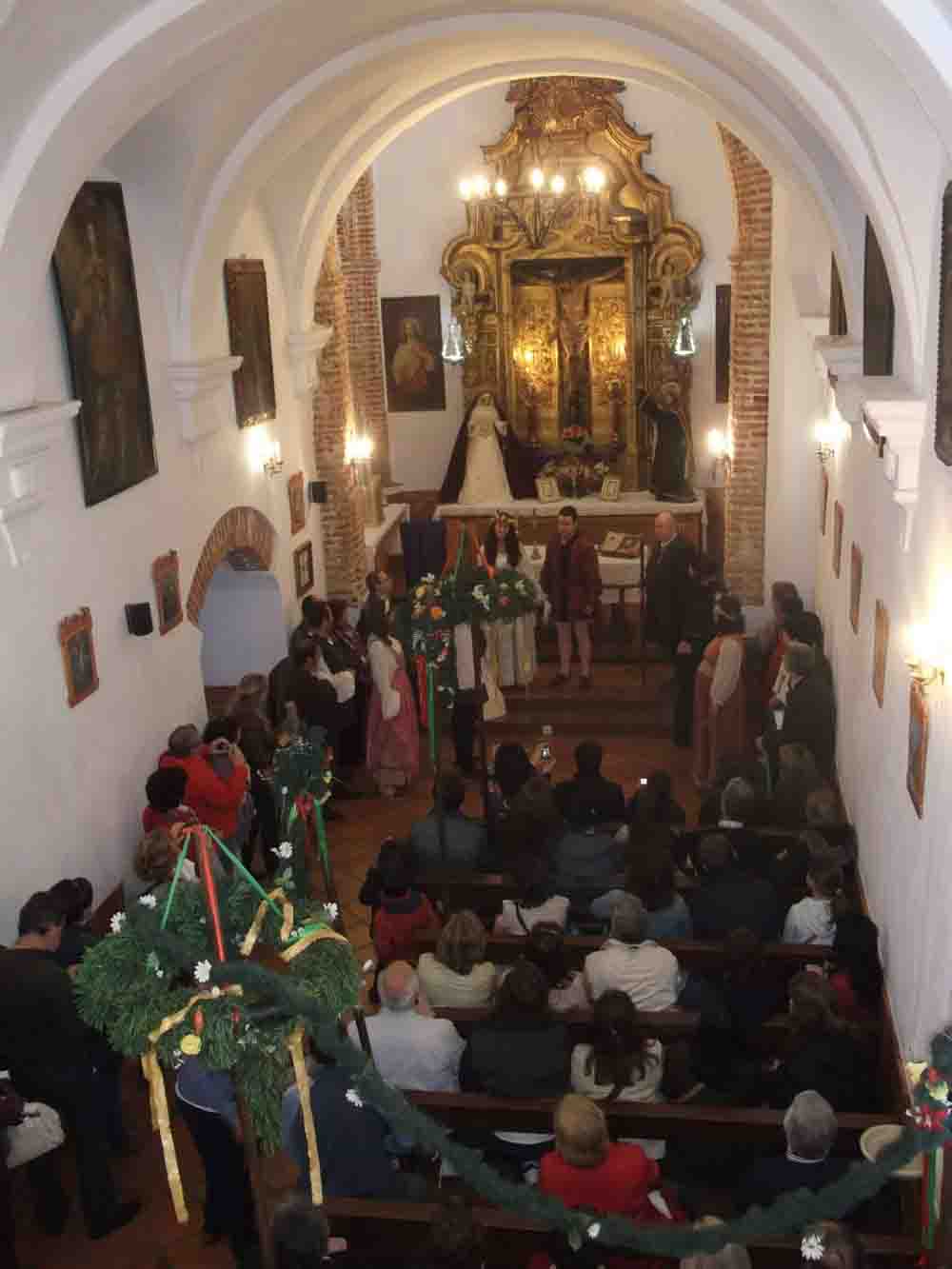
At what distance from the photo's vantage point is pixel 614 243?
16609 mm

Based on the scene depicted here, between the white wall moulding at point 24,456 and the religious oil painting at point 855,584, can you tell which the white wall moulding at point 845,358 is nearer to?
the religious oil painting at point 855,584

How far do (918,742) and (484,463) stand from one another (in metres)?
12.0

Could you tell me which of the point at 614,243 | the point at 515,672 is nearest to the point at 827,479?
the point at 515,672

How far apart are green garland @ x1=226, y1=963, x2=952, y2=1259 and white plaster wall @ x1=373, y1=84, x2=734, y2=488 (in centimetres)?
1386

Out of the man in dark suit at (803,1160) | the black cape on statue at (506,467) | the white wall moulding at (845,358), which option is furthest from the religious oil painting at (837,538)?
the black cape on statue at (506,467)

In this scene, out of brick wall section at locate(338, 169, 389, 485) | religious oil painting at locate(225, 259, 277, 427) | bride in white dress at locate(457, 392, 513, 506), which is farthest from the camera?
bride in white dress at locate(457, 392, 513, 506)

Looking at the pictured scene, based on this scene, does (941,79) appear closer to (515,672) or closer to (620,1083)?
(620,1083)

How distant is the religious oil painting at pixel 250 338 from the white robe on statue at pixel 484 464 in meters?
6.30

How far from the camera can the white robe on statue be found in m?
16.6

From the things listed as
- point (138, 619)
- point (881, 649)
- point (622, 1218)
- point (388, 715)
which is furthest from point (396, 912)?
point (388, 715)

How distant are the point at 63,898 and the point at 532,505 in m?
11.0

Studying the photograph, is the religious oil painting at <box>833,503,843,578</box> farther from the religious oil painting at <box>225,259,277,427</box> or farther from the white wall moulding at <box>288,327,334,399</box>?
the white wall moulding at <box>288,327,334,399</box>

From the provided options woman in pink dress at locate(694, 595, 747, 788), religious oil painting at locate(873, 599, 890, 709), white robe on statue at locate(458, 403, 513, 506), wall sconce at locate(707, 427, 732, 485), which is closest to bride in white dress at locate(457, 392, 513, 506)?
white robe on statue at locate(458, 403, 513, 506)

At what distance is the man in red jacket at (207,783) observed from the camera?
24.7 feet
